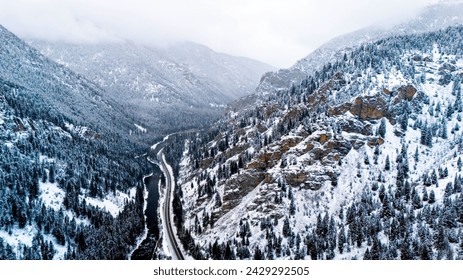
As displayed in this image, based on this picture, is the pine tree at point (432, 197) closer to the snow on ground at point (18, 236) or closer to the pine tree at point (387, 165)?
the pine tree at point (387, 165)

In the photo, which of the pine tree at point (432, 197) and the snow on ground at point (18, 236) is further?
the snow on ground at point (18, 236)

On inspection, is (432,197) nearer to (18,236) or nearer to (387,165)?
(387,165)

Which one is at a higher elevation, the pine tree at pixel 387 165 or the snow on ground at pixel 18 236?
the pine tree at pixel 387 165

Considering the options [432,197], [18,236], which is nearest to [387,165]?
[432,197]

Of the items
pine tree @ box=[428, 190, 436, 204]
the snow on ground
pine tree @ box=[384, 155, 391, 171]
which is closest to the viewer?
pine tree @ box=[428, 190, 436, 204]

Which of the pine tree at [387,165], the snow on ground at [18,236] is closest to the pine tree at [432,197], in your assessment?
the pine tree at [387,165]

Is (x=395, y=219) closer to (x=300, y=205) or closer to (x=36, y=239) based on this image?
(x=300, y=205)

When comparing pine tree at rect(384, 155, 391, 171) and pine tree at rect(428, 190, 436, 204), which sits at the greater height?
pine tree at rect(384, 155, 391, 171)

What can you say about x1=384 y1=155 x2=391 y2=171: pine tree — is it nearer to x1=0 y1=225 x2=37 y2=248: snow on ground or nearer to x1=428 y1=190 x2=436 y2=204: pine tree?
x1=428 y1=190 x2=436 y2=204: pine tree

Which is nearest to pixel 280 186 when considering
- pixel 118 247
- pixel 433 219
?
pixel 433 219

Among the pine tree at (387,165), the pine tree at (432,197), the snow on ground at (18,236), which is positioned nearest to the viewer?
the pine tree at (432,197)

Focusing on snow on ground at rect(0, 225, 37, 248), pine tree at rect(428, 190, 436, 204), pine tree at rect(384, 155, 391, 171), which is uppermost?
pine tree at rect(384, 155, 391, 171)

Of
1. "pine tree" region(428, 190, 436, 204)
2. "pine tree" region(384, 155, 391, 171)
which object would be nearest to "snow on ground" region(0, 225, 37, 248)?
"pine tree" region(384, 155, 391, 171)
